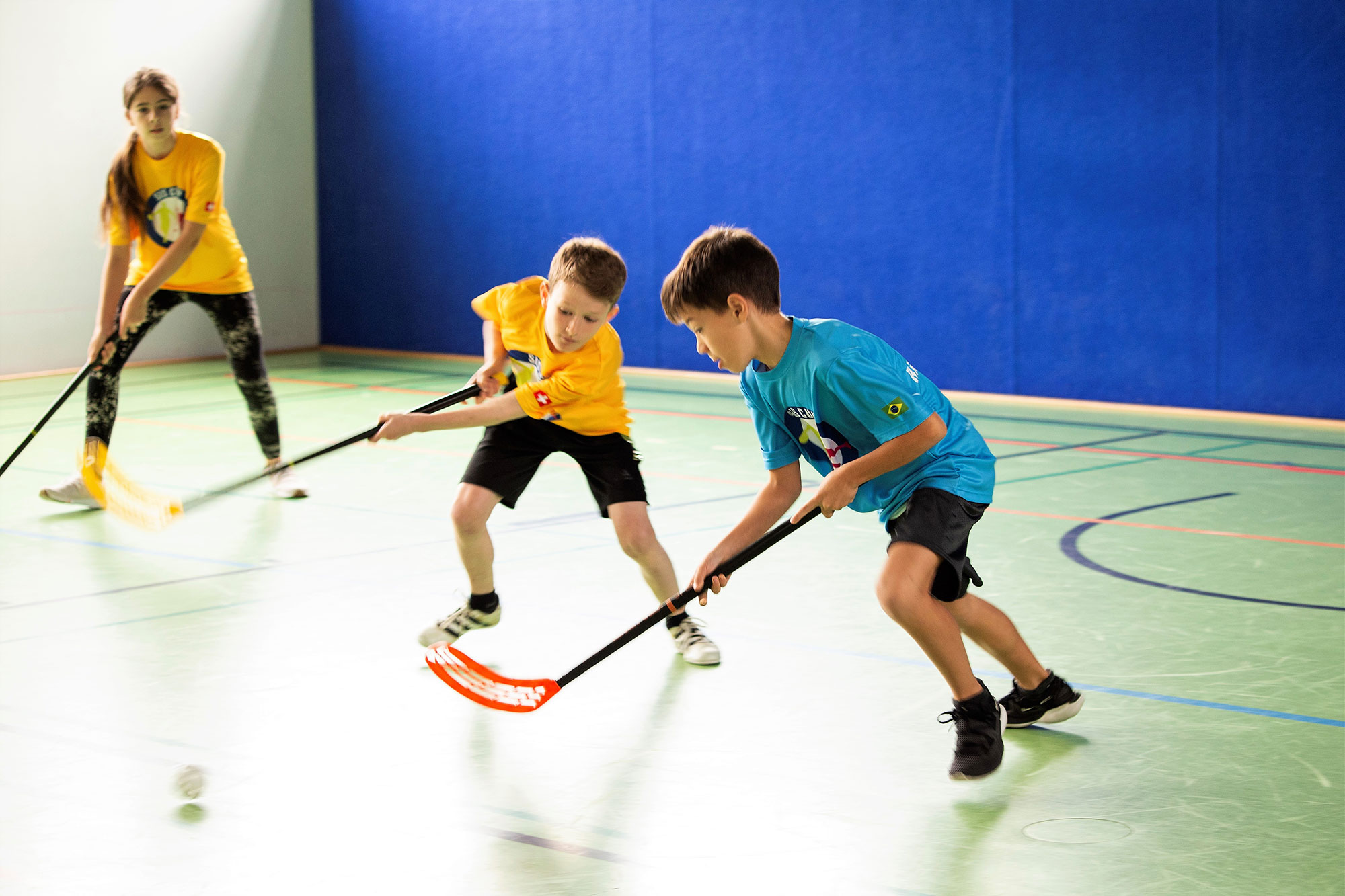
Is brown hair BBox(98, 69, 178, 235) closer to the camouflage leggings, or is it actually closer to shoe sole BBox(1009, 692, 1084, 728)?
the camouflage leggings

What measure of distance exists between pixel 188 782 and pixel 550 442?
1.20m

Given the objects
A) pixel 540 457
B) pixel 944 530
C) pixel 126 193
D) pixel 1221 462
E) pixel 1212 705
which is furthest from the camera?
pixel 1221 462

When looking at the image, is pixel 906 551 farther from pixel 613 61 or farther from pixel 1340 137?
pixel 613 61

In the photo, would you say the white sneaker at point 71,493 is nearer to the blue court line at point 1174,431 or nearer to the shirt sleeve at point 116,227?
the shirt sleeve at point 116,227

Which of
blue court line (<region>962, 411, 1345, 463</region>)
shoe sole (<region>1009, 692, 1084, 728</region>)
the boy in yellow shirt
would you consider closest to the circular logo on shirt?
the boy in yellow shirt

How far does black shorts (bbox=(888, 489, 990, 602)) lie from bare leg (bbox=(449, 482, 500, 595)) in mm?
1029

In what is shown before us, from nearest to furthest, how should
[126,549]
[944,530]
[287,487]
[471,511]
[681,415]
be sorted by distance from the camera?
[944,530] → [471,511] → [126,549] → [287,487] → [681,415]

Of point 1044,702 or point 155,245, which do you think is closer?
point 1044,702

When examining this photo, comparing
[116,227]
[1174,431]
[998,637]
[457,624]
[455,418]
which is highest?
[116,227]

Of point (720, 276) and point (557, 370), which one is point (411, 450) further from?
point (720, 276)

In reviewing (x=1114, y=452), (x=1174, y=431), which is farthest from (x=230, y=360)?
(x=1174, y=431)

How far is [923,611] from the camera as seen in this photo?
248 cm

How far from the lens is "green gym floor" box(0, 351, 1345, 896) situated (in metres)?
2.20

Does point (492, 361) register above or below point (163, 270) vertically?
below
